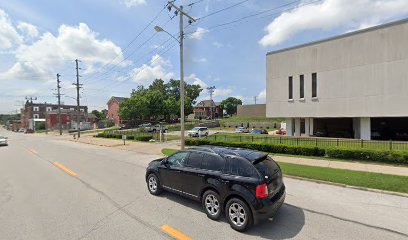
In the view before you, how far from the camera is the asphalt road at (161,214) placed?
4539mm

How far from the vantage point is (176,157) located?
6.55 metres

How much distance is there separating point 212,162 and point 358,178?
20.7 feet

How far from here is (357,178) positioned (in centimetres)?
842

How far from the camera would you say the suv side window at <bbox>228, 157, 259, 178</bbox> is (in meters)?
4.80

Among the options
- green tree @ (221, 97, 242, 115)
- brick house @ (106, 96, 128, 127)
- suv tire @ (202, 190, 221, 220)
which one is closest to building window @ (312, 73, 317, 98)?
suv tire @ (202, 190, 221, 220)

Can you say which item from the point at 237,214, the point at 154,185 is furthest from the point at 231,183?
the point at 154,185

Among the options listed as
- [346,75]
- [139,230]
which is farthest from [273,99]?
[139,230]

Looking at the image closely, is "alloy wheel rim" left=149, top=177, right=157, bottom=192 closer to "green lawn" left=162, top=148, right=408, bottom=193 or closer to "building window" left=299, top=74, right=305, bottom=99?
"green lawn" left=162, top=148, right=408, bottom=193

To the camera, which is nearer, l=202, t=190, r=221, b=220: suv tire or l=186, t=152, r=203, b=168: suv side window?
l=202, t=190, r=221, b=220: suv tire

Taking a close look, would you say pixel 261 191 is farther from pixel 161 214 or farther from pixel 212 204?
pixel 161 214

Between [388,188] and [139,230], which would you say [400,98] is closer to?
[388,188]

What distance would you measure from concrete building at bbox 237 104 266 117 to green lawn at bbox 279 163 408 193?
2642 inches

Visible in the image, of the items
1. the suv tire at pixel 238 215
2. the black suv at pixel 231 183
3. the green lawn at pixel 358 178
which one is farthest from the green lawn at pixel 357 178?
the suv tire at pixel 238 215

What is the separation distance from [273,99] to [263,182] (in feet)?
95.3
